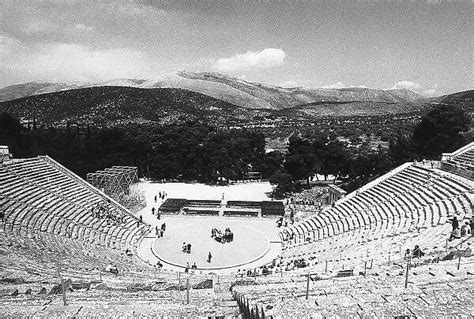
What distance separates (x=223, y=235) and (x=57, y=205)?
39.1ft

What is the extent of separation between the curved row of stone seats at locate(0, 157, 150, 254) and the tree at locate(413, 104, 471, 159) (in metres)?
31.8

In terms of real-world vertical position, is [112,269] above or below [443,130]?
below

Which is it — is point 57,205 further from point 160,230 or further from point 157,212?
point 157,212

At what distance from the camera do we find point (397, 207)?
2312cm

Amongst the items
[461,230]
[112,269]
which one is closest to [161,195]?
[112,269]


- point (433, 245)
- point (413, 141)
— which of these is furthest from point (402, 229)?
point (413, 141)

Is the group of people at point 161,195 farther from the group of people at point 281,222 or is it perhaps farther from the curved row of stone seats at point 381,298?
the curved row of stone seats at point 381,298

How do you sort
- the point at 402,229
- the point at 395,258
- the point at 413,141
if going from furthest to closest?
the point at 413,141, the point at 402,229, the point at 395,258

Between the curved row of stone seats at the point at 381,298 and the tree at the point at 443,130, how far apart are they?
30.2m

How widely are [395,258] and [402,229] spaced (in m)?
4.59

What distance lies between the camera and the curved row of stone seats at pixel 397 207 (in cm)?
2009

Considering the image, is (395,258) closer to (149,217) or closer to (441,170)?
(441,170)

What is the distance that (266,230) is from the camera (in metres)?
27.7

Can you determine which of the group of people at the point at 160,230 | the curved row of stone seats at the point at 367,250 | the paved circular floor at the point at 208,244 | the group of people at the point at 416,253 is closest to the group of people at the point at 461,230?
the curved row of stone seats at the point at 367,250
